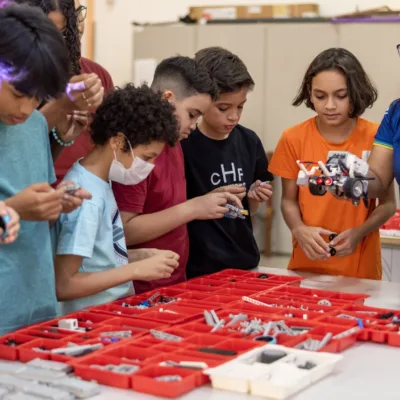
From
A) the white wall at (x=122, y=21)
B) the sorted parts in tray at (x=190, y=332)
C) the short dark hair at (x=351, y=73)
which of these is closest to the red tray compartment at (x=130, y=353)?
the sorted parts in tray at (x=190, y=332)

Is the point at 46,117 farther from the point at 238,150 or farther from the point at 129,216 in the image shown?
the point at 238,150

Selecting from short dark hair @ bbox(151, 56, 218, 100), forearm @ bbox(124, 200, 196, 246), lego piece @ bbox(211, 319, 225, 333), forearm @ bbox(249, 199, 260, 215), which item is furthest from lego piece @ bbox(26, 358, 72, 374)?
forearm @ bbox(249, 199, 260, 215)

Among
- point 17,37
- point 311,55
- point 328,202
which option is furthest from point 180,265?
point 311,55

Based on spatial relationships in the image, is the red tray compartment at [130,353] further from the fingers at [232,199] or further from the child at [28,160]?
the fingers at [232,199]

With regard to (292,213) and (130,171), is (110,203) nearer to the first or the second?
(130,171)

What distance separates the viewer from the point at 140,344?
1.43 m

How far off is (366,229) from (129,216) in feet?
2.65

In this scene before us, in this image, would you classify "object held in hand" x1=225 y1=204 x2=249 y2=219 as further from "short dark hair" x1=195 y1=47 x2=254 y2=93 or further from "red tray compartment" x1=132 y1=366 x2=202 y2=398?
"red tray compartment" x1=132 y1=366 x2=202 y2=398

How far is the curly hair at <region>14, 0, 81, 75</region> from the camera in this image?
1.85 m

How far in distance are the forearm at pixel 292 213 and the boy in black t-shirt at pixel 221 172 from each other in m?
0.11

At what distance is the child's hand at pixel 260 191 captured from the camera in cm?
236

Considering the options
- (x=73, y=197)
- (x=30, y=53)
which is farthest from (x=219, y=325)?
(x=30, y=53)

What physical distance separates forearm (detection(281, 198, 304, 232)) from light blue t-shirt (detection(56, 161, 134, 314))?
2.33ft

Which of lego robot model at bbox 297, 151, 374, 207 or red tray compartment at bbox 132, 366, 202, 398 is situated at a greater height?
lego robot model at bbox 297, 151, 374, 207
